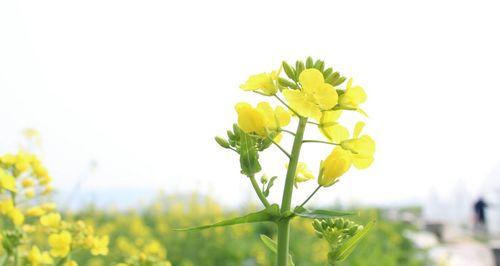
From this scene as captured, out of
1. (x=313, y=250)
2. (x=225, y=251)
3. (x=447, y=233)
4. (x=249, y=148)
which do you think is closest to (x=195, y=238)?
(x=225, y=251)

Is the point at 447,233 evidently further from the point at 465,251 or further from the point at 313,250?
the point at 313,250

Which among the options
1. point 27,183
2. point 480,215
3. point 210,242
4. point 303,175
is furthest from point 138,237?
point 480,215

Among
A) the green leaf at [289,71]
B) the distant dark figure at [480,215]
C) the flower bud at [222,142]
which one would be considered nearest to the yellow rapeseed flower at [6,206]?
the flower bud at [222,142]

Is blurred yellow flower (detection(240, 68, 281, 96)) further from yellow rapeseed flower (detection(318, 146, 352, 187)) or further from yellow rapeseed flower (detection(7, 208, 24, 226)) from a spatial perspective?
yellow rapeseed flower (detection(7, 208, 24, 226))

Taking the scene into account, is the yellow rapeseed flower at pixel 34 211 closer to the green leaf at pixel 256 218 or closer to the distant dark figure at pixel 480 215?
the green leaf at pixel 256 218

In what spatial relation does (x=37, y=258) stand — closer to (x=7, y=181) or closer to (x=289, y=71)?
(x=7, y=181)

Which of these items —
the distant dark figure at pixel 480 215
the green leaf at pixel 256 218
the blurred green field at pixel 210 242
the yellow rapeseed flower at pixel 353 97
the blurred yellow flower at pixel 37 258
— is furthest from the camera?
the distant dark figure at pixel 480 215
